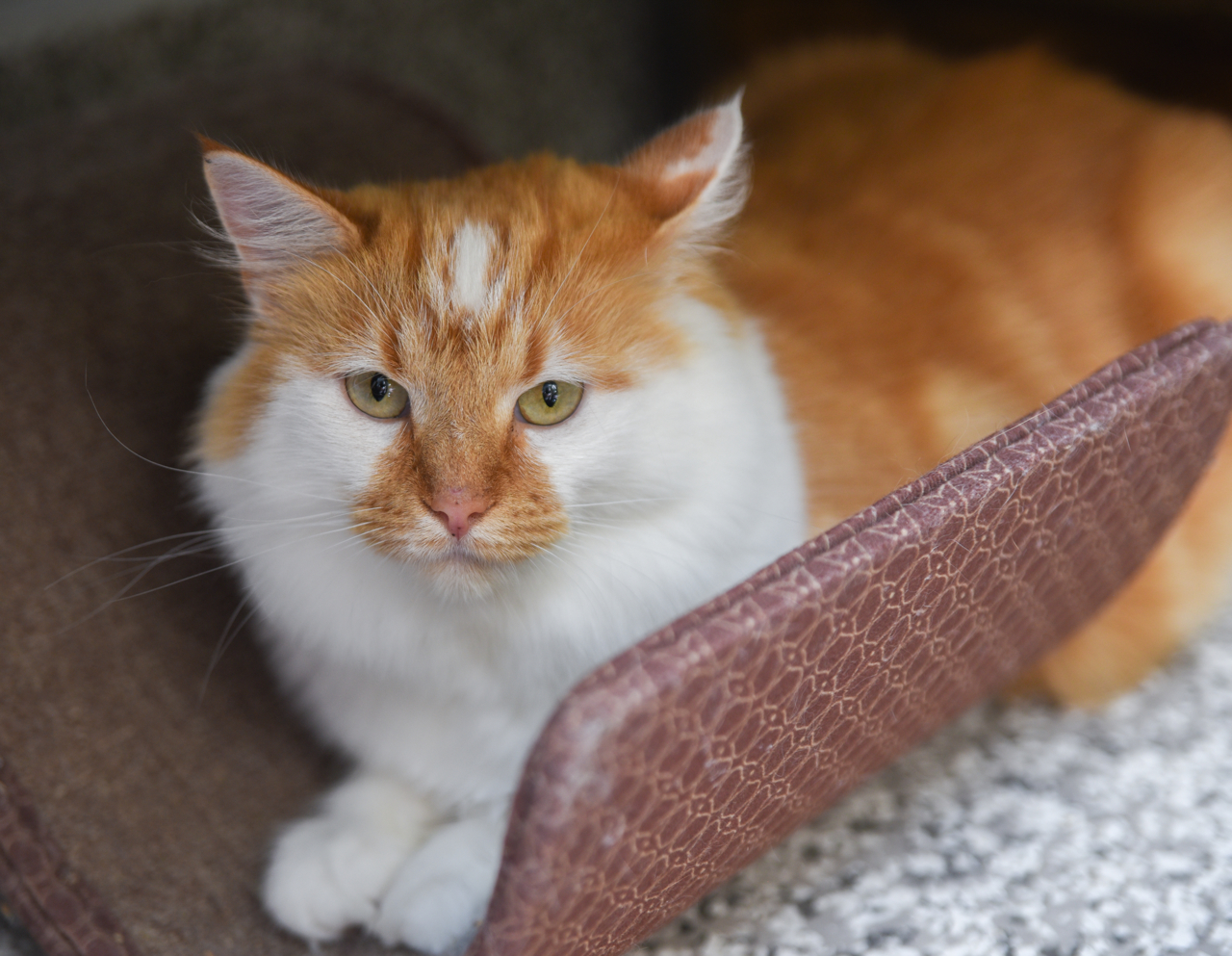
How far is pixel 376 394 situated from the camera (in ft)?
3.08

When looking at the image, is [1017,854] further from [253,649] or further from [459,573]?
[253,649]

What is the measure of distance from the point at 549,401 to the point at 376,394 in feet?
0.52

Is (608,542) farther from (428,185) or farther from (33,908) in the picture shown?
(33,908)

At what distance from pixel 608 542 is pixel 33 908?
0.65 metres

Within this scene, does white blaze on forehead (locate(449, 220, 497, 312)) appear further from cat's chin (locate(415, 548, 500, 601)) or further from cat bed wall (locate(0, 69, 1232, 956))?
cat bed wall (locate(0, 69, 1232, 956))

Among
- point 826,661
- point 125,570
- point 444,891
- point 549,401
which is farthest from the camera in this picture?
point 125,570

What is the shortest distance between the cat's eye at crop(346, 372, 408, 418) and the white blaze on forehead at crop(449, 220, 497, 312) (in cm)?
10

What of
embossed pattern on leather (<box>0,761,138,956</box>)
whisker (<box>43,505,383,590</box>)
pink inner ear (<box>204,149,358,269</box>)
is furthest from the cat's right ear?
embossed pattern on leather (<box>0,761,138,956</box>)

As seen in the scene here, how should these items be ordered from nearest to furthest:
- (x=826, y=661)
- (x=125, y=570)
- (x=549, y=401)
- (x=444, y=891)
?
(x=826, y=661) < (x=549, y=401) < (x=444, y=891) < (x=125, y=570)

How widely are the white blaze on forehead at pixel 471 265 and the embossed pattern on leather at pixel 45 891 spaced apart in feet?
2.12

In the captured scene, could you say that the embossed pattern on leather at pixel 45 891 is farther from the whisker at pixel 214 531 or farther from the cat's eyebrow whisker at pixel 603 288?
the cat's eyebrow whisker at pixel 603 288

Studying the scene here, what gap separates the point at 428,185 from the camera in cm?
106

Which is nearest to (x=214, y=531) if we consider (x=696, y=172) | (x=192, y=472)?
(x=192, y=472)

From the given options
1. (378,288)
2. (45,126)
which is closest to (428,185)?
(378,288)
